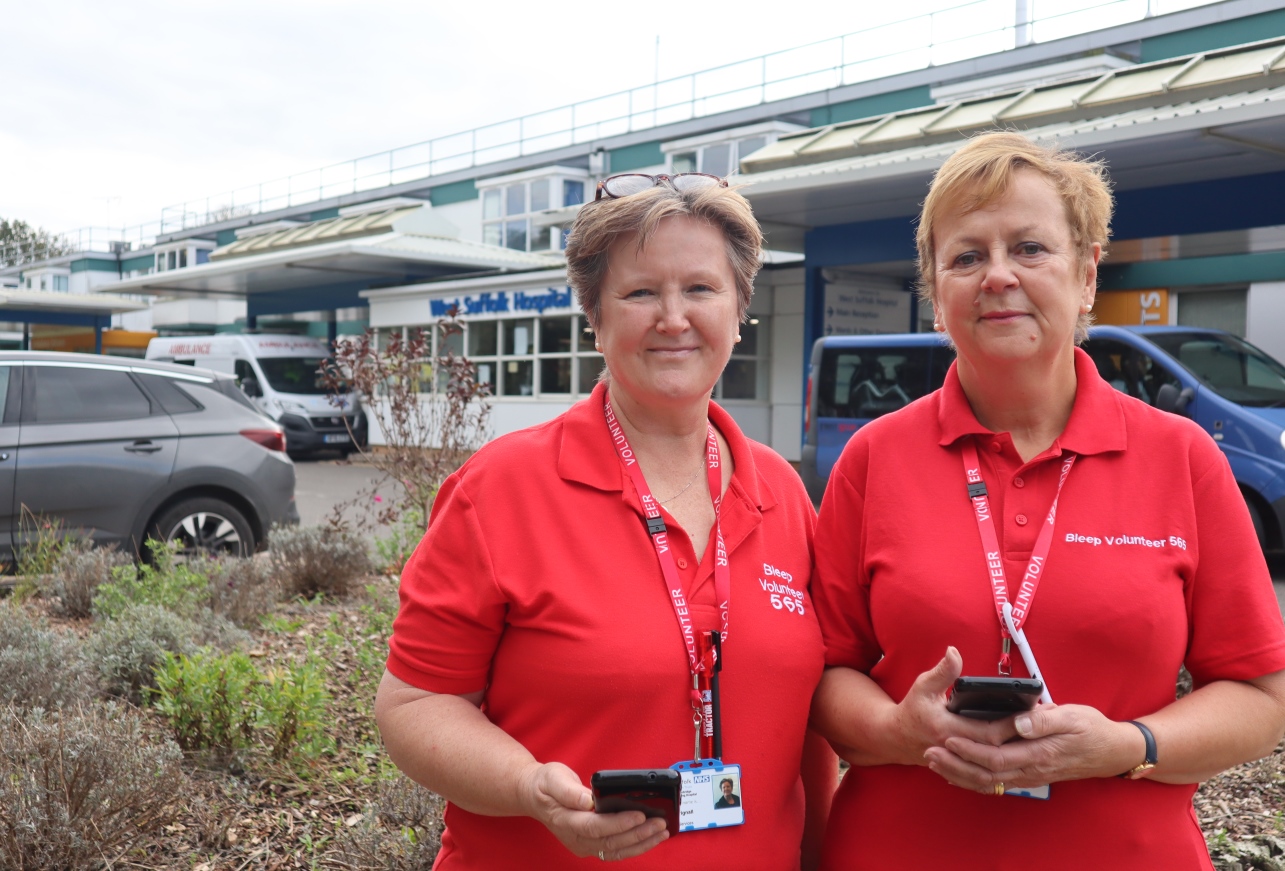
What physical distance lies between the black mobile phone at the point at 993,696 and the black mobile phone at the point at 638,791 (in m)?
0.45

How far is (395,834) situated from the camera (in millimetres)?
3395

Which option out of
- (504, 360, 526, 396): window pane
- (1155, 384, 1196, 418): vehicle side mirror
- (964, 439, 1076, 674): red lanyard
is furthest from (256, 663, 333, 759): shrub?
(504, 360, 526, 396): window pane

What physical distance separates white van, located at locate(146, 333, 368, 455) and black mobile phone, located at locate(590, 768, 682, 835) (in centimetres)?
2210

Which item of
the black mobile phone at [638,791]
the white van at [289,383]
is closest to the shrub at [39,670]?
the black mobile phone at [638,791]

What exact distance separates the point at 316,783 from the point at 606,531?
2.51 metres

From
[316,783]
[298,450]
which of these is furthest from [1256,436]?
[298,450]

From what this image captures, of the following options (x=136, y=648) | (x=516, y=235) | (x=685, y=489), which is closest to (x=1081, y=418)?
(x=685, y=489)

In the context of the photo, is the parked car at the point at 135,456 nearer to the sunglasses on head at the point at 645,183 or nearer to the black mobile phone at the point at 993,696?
the sunglasses on head at the point at 645,183

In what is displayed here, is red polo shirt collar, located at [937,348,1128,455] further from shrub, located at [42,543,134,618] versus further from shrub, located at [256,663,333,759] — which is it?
shrub, located at [42,543,134,618]

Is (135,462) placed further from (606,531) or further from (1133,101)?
(1133,101)

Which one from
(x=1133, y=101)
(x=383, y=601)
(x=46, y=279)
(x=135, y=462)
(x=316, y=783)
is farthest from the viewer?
(x=46, y=279)

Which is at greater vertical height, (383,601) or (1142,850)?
(1142,850)

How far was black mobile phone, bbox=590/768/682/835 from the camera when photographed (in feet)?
5.21

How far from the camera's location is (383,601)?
6586 millimetres
